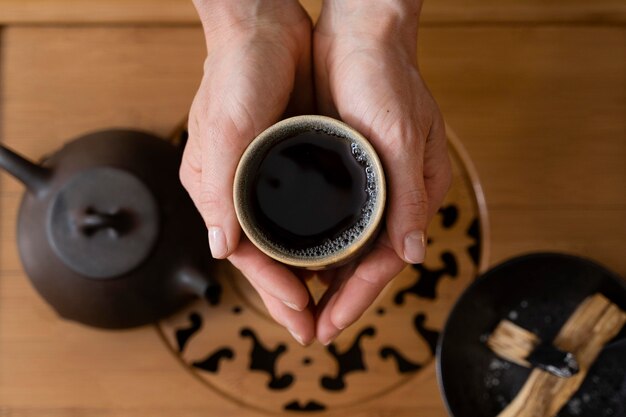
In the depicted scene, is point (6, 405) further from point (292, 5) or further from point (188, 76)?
point (292, 5)

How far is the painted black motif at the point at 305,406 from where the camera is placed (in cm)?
95

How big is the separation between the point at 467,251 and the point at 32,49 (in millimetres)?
714

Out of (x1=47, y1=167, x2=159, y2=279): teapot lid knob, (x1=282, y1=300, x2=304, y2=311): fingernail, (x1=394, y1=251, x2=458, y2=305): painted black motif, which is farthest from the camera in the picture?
(x1=394, y1=251, x2=458, y2=305): painted black motif

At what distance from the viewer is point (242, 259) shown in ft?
2.50

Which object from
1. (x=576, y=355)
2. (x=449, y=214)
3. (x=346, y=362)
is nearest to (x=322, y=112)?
(x=449, y=214)

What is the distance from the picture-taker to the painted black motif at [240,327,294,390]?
963 mm

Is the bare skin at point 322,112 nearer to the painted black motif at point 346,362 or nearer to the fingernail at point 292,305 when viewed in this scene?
the fingernail at point 292,305

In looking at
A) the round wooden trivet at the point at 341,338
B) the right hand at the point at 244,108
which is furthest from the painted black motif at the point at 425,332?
the right hand at the point at 244,108

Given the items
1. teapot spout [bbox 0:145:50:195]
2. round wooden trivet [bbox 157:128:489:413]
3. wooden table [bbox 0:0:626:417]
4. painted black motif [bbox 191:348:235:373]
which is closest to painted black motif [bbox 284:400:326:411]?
round wooden trivet [bbox 157:128:489:413]

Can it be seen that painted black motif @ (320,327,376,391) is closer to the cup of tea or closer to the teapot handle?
the teapot handle

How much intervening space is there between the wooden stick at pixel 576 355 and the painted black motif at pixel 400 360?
134 mm

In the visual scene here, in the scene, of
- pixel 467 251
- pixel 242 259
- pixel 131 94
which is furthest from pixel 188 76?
pixel 467 251

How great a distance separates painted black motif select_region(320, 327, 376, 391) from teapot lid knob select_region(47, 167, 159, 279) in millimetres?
305

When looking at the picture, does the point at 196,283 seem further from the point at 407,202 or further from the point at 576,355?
the point at 576,355
